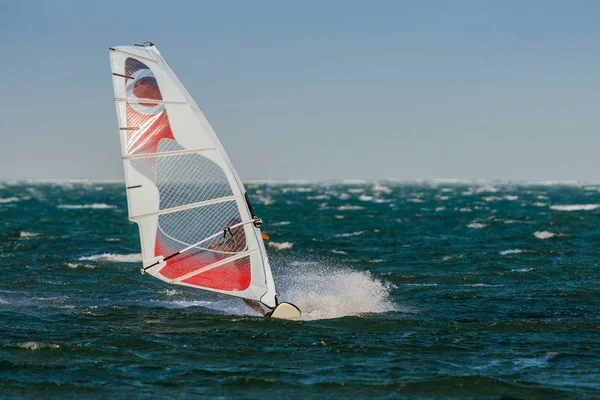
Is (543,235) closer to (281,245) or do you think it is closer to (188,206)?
(281,245)

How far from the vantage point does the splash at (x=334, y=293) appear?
63.1ft

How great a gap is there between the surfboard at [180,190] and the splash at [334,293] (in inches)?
74.1

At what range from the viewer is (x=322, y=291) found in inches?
856

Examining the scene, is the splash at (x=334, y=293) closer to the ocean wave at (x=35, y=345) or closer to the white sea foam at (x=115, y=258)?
the ocean wave at (x=35, y=345)

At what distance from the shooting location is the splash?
19234 mm

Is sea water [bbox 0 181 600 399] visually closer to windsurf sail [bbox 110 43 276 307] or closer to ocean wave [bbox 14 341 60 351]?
ocean wave [bbox 14 341 60 351]

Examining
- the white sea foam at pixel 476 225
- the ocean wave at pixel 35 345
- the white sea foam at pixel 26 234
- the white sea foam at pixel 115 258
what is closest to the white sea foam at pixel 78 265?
the white sea foam at pixel 115 258

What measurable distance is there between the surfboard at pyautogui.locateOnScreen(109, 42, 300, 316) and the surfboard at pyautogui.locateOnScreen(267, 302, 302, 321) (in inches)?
2.5

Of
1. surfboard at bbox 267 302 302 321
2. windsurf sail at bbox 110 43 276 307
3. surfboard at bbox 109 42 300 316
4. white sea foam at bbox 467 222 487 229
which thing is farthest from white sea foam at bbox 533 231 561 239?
windsurf sail at bbox 110 43 276 307

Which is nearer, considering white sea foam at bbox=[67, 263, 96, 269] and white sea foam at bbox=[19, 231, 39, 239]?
white sea foam at bbox=[67, 263, 96, 269]

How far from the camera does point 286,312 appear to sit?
17672mm

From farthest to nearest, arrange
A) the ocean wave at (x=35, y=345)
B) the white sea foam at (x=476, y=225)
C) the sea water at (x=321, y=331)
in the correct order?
the white sea foam at (x=476, y=225) < the ocean wave at (x=35, y=345) < the sea water at (x=321, y=331)

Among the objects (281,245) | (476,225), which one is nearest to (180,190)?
(281,245)

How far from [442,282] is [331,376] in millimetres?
12146
